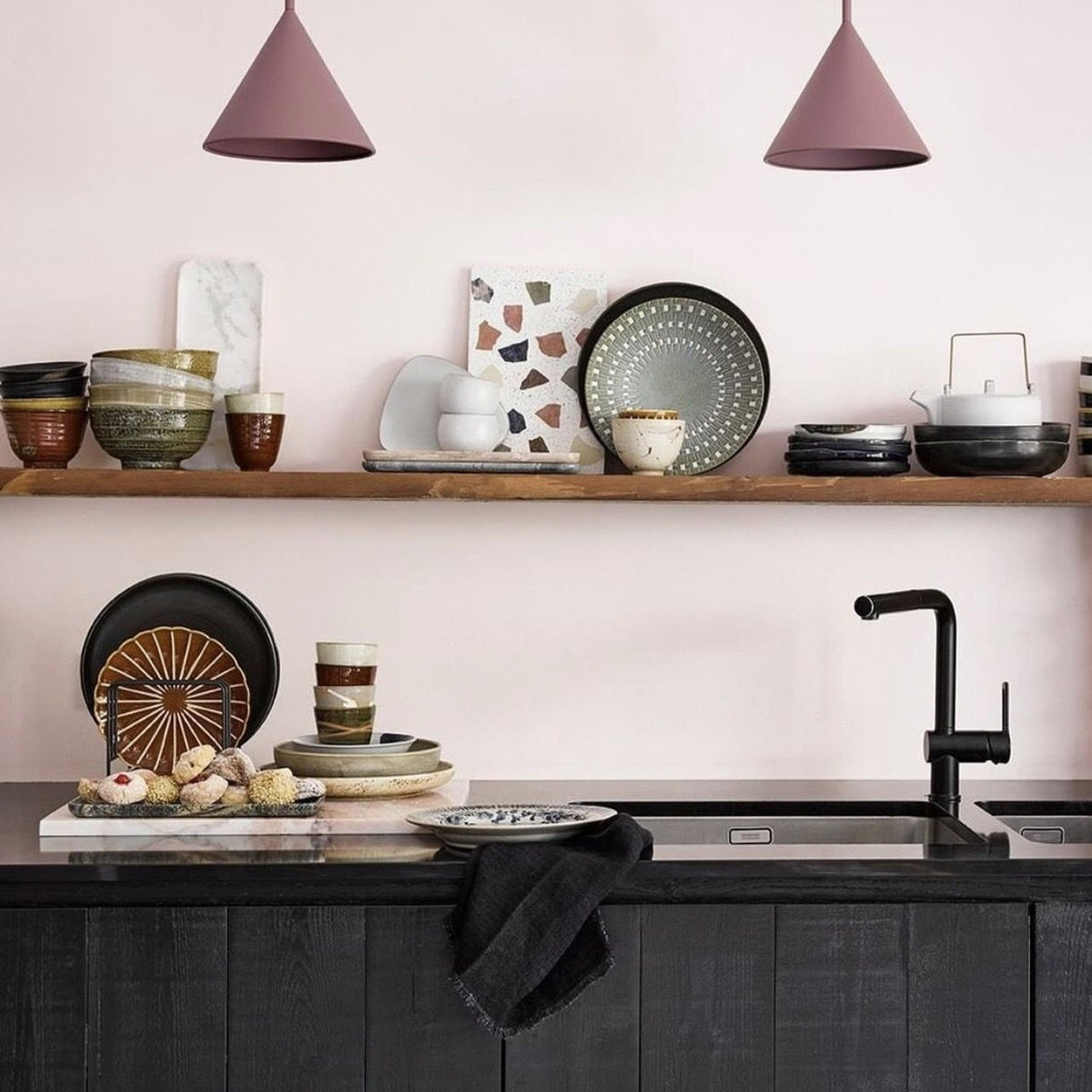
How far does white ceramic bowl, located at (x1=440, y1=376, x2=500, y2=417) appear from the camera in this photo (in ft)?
8.04

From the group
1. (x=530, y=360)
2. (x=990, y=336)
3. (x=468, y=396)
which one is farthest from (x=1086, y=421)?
(x=468, y=396)

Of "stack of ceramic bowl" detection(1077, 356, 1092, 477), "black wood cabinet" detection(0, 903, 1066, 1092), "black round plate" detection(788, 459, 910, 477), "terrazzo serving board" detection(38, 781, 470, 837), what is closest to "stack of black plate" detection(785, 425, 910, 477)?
"black round plate" detection(788, 459, 910, 477)

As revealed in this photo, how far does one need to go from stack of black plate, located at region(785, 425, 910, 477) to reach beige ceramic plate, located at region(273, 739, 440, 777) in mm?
735

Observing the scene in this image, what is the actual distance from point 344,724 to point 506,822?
0.36 metres

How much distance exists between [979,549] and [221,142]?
139 centimetres

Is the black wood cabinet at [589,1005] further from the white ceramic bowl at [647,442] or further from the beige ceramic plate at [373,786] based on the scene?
the white ceramic bowl at [647,442]

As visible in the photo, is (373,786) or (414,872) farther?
(373,786)

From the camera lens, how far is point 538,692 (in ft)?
8.71

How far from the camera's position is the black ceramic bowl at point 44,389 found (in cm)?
242

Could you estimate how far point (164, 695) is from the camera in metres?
2.45

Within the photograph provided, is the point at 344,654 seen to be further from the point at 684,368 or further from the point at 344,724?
the point at 684,368

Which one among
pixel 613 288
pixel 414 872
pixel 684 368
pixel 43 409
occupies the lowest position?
pixel 414 872

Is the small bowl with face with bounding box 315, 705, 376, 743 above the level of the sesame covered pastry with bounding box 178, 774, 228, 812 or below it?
above

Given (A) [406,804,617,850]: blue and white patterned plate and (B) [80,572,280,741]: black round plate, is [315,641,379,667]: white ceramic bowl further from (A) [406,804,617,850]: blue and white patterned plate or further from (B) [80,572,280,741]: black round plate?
(A) [406,804,617,850]: blue and white patterned plate
